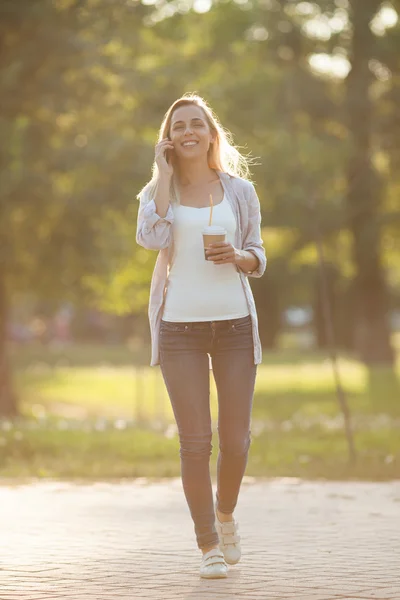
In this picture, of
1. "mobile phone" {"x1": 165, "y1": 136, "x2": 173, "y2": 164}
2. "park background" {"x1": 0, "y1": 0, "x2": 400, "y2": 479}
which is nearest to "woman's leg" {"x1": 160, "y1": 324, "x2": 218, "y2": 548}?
"mobile phone" {"x1": 165, "y1": 136, "x2": 173, "y2": 164}

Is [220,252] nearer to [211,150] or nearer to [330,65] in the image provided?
[211,150]

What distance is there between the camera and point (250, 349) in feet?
20.7

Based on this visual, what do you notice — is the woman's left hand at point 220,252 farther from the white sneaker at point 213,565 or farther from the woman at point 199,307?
the white sneaker at point 213,565

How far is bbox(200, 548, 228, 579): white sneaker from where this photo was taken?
20.2ft

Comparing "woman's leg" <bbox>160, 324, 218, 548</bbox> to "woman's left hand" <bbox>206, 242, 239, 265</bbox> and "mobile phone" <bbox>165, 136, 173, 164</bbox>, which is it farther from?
"mobile phone" <bbox>165, 136, 173, 164</bbox>

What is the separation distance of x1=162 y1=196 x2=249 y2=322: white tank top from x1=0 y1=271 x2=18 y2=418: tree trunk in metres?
14.8

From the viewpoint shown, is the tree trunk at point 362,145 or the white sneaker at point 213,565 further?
the tree trunk at point 362,145

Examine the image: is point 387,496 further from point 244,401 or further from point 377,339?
point 377,339

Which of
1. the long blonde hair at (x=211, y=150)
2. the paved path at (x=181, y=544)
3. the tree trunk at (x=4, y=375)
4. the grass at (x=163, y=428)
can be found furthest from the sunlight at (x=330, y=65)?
the long blonde hair at (x=211, y=150)

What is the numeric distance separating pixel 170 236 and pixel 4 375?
1558 centimetres

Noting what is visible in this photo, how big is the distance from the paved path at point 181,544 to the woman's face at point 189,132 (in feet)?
6.46


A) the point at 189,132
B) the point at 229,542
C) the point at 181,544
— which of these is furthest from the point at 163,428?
the point at 189,132

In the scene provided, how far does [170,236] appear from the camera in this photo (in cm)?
624

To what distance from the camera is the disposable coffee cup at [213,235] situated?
5992mm
